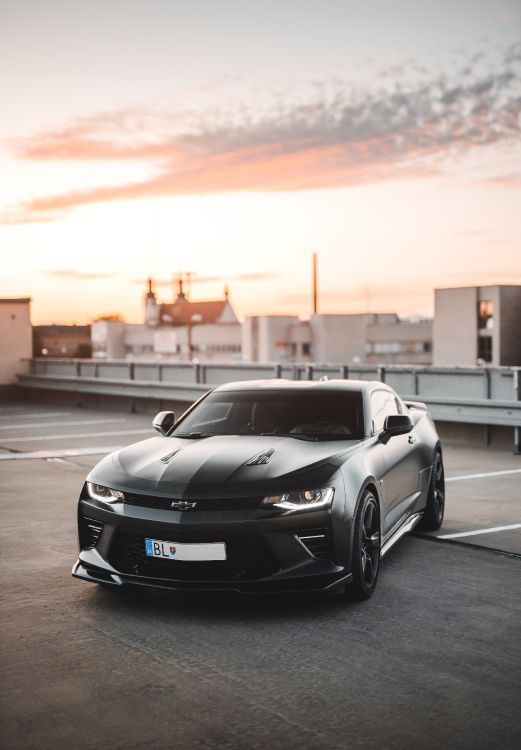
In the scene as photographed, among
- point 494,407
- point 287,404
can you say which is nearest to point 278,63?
point 494,407

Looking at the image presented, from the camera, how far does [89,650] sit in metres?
4.77

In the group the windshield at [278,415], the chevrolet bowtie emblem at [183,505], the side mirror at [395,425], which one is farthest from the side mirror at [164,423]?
the chevrolet bowtie emblem at [183,505]

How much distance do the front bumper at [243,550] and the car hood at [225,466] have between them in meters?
0.18

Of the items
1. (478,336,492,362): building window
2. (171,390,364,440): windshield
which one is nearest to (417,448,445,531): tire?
(171,390,364,440): windshield

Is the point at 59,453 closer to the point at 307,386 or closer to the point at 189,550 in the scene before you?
the point at 307,386

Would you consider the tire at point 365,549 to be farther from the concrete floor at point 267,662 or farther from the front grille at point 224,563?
the front grille at point 224,563

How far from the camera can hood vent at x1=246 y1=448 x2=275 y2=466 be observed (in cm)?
552

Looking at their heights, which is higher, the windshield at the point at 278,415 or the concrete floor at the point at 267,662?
the windshield at the point at 278,415

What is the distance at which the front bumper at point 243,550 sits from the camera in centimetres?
509

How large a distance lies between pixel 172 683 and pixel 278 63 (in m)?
13.7

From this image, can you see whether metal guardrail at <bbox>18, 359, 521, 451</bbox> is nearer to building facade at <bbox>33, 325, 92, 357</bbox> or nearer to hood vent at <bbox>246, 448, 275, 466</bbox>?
hood vent at <bbox>246, 448, 275, 466</bbox>

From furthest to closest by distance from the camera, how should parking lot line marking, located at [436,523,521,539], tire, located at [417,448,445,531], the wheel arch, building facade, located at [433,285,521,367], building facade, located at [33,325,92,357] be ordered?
1. building facade, located at [33,325,92,357]
2. building facade, located at [433,285,521,367]
3. tire, located at [417,448,445,531]
4. parking lot line marking, located at [436,523,521,539]
5. the wheel arch

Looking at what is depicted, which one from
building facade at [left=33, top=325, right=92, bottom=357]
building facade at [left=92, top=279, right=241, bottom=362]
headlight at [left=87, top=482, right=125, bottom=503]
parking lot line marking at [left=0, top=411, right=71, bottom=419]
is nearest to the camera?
headlight at [left=87, top=482, right=125, bottom=503]

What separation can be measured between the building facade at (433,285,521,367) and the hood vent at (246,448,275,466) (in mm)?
85407
